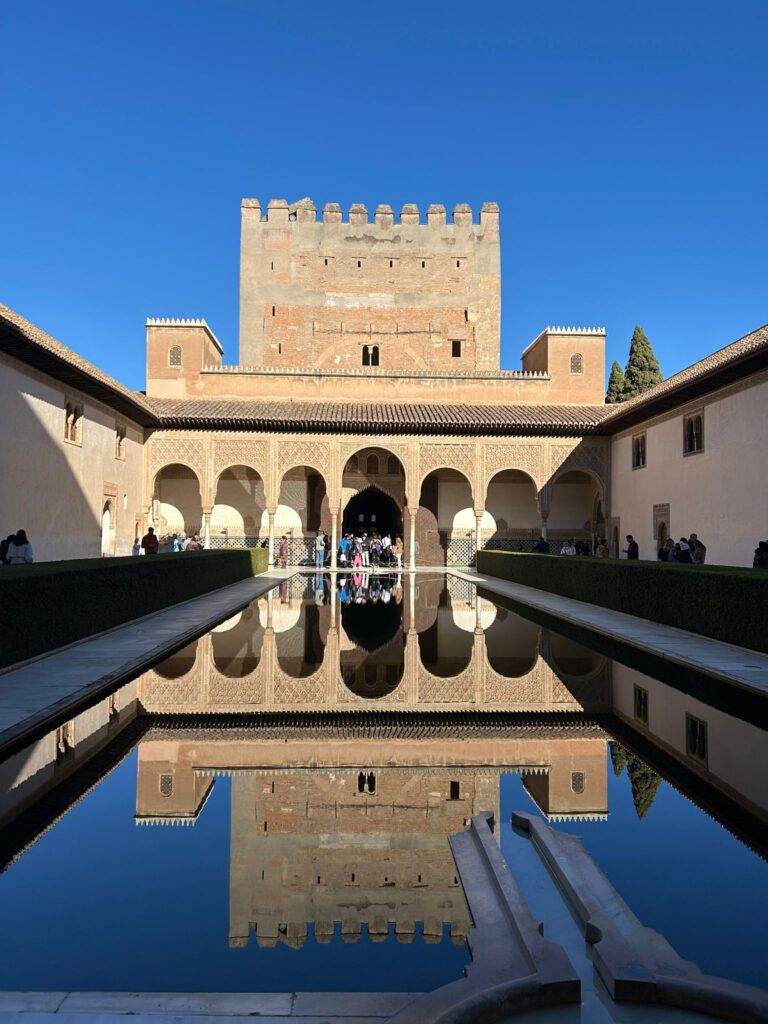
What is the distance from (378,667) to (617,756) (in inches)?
128

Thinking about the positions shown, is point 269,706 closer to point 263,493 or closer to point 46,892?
point 46,892

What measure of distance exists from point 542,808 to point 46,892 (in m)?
2.02

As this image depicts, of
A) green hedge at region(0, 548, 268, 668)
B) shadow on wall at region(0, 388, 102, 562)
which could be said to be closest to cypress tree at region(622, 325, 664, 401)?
shadow on wall at region(0, 388, 102, 562)

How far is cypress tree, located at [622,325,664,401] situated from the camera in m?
37.6

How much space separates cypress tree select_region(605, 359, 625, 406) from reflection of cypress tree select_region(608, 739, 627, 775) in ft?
117

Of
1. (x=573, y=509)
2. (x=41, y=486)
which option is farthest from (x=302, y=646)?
(x=573, y=509)

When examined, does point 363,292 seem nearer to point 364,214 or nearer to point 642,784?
point 364,214

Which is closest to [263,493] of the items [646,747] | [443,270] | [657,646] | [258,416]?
[258,416]

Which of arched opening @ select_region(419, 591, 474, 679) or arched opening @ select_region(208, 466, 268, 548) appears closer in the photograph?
arched opening @ select_region(419, 591, 474, 679)

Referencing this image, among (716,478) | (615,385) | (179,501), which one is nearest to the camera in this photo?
(716,478)

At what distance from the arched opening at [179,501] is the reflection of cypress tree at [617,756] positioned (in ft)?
68.5

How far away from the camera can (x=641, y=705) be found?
5.76m

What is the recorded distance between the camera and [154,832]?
11.3 feet

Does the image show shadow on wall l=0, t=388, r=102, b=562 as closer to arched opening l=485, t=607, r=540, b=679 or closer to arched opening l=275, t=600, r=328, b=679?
arched opening l=275, t=600, r=328, b=679
